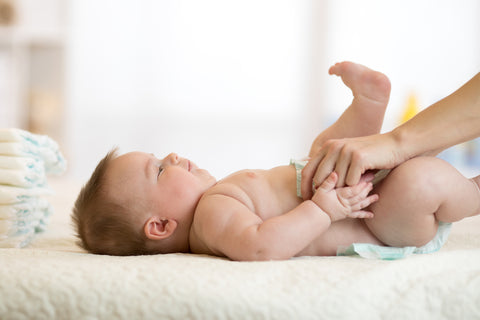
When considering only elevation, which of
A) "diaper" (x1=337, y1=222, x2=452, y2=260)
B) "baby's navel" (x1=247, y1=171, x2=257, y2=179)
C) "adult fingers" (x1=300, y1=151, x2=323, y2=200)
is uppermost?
"adult fingers" (x1=300, y1=151, x2=323, y2=200)

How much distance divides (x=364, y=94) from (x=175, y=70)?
2752 mm

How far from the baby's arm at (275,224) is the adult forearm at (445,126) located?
0.39ft

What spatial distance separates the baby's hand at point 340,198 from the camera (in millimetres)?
954

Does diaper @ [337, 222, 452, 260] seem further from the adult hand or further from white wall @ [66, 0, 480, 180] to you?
white wall @ [66, 0, 480, 180]

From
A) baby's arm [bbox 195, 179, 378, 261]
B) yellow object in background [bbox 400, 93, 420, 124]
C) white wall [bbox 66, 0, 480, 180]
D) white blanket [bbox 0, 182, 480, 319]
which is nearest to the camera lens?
white blanket [bbox 0, 182, 480, 319]

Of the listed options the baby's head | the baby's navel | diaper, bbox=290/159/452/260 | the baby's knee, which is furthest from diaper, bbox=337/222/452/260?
the baby's head

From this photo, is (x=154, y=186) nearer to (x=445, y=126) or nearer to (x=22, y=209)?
(x=22, y=209)

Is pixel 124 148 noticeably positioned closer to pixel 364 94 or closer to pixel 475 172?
pixel 475 172

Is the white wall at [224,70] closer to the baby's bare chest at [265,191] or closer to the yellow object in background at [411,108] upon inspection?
the yellow object in background at [411,108]

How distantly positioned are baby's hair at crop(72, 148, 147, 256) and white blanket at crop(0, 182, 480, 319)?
0.26m

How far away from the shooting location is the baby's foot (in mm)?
1226

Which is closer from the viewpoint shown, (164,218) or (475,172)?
(164,218)

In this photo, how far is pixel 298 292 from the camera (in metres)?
0.71

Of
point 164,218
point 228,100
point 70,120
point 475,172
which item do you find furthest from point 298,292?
point 70,120
